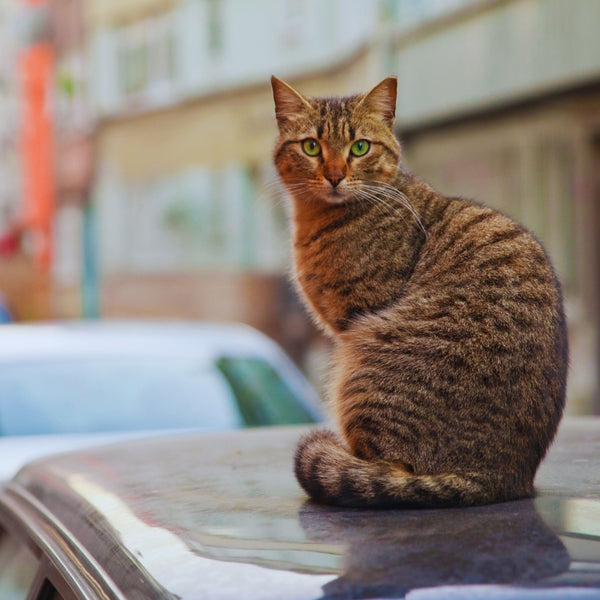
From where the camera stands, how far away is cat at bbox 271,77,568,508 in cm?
212

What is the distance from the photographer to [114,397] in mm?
5289

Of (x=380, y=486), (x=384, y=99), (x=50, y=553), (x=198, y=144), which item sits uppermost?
(x=198, y=144)

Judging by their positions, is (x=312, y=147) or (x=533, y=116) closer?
(x=312, y=147)

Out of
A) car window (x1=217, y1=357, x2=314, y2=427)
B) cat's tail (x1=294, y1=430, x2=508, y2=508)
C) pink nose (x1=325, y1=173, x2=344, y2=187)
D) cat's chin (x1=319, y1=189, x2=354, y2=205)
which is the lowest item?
car window (x1=217, y1=357, x2=314, y2=427)

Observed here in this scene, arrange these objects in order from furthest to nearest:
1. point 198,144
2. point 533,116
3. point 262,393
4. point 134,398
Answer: point 198,144
point 533,116
point 262,393
point 134,398

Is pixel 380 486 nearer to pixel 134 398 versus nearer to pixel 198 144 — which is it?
pixel 134 398

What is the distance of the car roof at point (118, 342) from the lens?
5.50 meters

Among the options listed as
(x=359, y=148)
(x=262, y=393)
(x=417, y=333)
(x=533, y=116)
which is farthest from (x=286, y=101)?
(x=533, y=116)

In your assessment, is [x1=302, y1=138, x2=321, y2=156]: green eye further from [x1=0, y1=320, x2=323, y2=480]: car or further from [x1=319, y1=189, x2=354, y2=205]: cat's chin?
[x1=0, y1=320, x2=323, y2=480]: car

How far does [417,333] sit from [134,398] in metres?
3.05

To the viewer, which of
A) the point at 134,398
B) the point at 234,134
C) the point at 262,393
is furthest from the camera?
the point at 234,134

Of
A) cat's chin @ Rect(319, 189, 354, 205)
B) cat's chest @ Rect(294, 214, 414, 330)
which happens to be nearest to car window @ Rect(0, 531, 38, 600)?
cat's chest @ Rect(294, 214, 414, 330)

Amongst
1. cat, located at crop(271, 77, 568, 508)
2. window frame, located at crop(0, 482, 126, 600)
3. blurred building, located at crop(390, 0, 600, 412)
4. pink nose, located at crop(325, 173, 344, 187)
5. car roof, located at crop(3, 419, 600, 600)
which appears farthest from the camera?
blurred building, located at crop(390, 0, 600, 412)

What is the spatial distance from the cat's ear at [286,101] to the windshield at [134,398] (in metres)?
2.15
